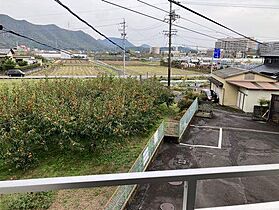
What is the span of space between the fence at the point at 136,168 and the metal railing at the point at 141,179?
2.27 feet

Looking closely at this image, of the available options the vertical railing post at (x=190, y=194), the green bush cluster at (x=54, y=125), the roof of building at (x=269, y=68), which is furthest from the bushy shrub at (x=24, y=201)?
the roof of building at (x=269, y=68)

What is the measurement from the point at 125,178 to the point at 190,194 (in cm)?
24

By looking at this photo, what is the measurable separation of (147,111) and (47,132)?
3100 millimetres

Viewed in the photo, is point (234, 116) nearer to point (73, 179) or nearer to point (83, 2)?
point (83, 2)

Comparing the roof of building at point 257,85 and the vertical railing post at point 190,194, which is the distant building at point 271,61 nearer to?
the roof of building at point 257,85

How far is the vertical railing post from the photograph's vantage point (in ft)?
2.39

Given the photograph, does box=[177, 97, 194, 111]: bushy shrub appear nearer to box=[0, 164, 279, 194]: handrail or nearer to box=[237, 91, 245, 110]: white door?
box=[237, 91, 245, 110]: white door

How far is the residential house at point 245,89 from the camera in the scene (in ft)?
35.7

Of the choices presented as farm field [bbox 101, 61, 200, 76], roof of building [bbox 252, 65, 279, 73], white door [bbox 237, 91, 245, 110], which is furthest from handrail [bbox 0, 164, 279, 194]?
farm field [bbox 101, 61, 200, 76]

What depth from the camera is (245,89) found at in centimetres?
1103

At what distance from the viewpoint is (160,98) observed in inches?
370

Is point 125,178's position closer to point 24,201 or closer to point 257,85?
point 24,201

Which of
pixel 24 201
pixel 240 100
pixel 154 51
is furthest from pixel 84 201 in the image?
pixel 154 51

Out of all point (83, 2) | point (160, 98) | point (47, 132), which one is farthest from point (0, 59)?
point (83, 2)
